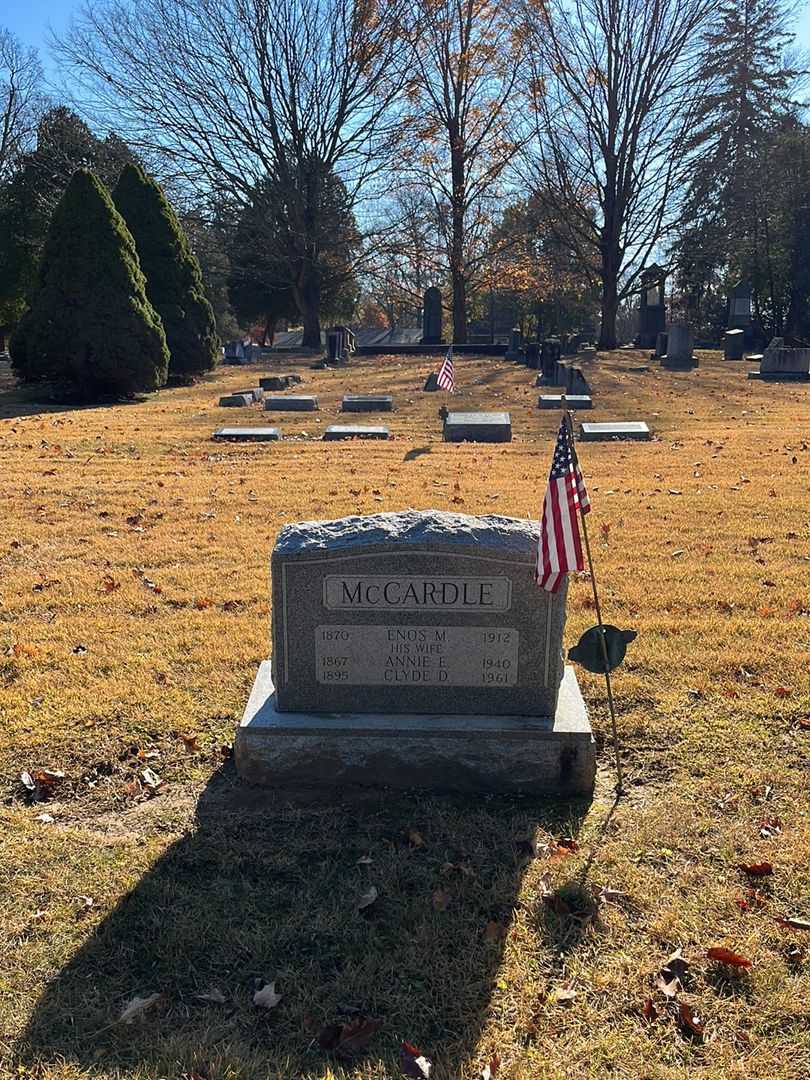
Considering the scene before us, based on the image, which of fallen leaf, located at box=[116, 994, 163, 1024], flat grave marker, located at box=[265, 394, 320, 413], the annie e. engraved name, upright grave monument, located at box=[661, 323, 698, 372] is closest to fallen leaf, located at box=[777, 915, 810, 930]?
the annie e. engraved name

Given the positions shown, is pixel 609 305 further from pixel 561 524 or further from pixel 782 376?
pixel 561 524

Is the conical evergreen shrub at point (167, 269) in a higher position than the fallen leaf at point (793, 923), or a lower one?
higher

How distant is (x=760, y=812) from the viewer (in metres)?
3.56

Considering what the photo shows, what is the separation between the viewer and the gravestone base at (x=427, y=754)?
12.1ft

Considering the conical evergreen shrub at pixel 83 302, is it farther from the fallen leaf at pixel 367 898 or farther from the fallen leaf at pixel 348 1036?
the fallen leaf at pixel 348 1036

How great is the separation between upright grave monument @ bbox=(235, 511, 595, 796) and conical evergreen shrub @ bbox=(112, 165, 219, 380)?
20.5m

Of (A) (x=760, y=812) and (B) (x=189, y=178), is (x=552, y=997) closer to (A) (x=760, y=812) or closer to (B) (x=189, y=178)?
(A) (x=760, y=812)

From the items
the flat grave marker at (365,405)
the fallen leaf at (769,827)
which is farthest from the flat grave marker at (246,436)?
the fallen leaf at (769,827)

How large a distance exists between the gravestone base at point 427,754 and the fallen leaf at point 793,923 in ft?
3.18

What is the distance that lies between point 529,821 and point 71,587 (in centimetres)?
409

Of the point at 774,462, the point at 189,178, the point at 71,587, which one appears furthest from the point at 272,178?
the point at 71,587

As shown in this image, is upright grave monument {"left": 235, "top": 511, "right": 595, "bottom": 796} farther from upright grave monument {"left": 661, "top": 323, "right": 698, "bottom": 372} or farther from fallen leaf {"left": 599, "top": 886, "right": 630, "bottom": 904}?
upright grave monument {"left": 661, "top": 323, "right": 698, "bottom": 372}

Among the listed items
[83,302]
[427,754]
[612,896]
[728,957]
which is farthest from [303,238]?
[728,957]

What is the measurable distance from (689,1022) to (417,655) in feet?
5.86
